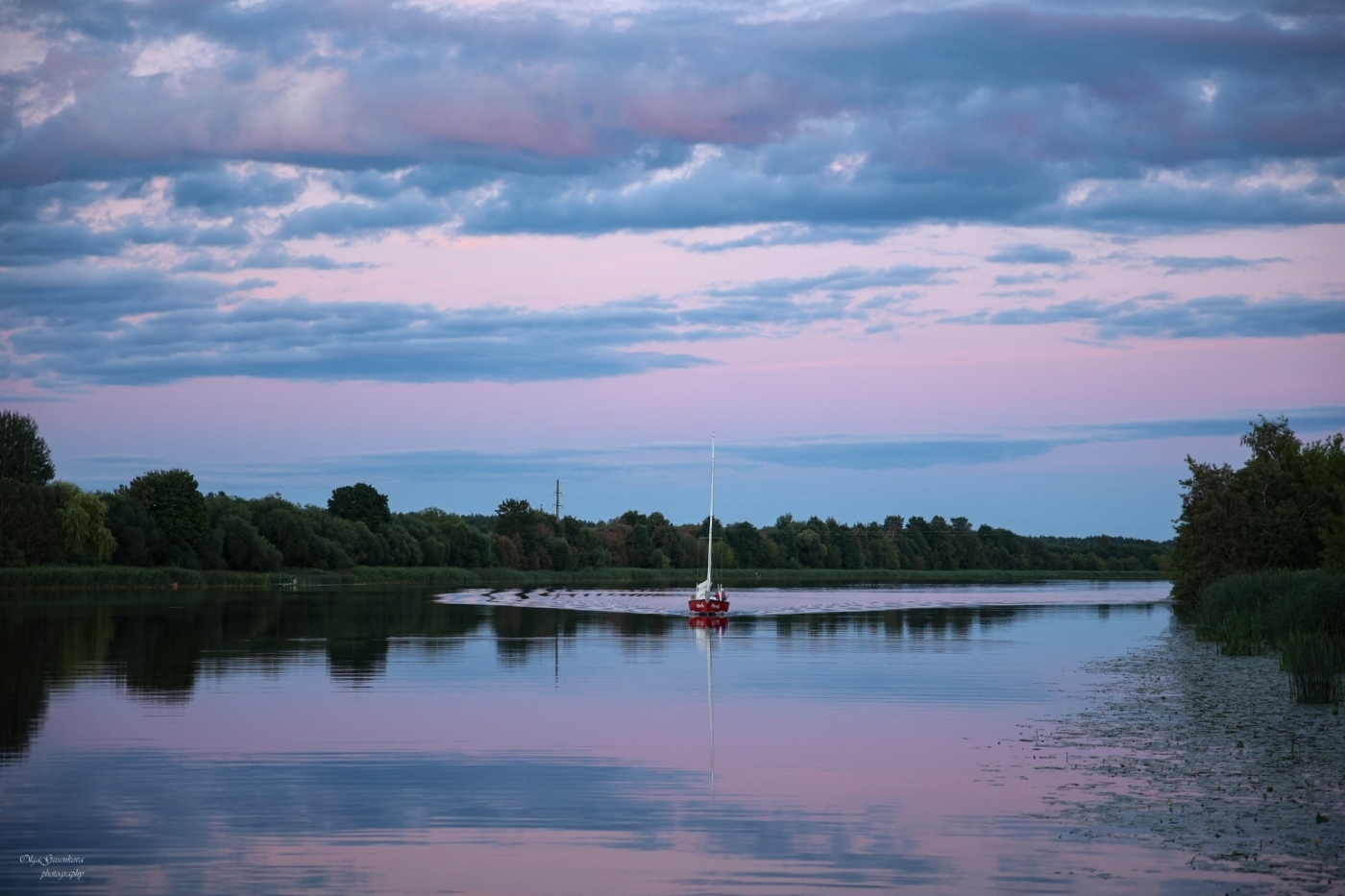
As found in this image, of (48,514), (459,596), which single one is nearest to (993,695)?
(459,596)

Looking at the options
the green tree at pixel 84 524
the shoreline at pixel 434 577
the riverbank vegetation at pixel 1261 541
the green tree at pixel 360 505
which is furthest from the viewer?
the green tree at pixel 360 505

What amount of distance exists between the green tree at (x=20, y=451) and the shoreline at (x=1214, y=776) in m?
118

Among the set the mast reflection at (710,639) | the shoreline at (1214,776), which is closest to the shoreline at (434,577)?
the mast reflection at (710,639)

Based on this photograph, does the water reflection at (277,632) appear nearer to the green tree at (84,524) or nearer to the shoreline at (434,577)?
the shoreline at (434,577)

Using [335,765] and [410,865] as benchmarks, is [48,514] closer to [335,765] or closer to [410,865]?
[335,765]

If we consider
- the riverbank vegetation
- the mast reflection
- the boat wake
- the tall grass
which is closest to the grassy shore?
the boat wake

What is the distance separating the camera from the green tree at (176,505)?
11369cm

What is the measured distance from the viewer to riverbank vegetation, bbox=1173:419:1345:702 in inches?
1542

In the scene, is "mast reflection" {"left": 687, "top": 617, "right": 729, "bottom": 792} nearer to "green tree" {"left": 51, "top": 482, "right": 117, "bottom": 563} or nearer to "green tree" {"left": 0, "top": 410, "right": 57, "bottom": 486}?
"green tree" {"left": 51, "top": 482, "right": 117, "bottom": 563}

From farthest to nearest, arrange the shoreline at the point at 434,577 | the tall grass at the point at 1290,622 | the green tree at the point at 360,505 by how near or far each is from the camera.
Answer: the green tree at the point at 360,505, the shoreline at the point at 434,577, the tall grass at the point at 1290,622

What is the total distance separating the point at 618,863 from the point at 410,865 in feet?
6.43

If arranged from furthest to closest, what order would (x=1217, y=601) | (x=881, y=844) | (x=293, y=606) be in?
(x=293, y=606) < (x=1217, y=601) < (x=881, y=844)

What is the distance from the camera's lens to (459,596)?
96500 millimetres

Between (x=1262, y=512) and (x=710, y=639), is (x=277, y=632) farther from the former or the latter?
(x=1262, y=512)
